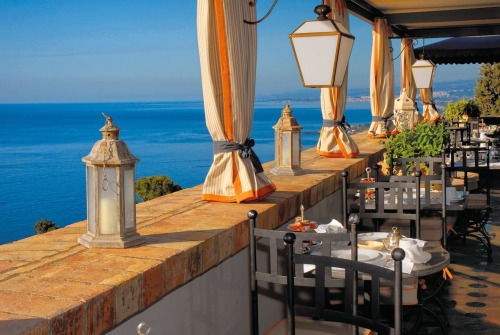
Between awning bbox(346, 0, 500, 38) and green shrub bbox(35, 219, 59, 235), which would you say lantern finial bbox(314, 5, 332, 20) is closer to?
awning bbox(346, 0, 500, 38)

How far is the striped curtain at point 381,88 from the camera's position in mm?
9078

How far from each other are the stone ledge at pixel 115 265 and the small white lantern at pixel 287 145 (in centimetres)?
85

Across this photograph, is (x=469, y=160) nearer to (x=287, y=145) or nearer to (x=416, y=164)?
(x=416, y=164)

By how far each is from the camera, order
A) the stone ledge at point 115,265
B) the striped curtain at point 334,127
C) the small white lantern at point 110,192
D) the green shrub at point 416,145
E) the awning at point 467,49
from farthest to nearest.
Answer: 1. the awning at point 467,49
2. the striped curtain at point 334,127
3. the green shrub at point 416,145
4. the small white lantern at point 110,192
5. the stone ledge at point 115,265

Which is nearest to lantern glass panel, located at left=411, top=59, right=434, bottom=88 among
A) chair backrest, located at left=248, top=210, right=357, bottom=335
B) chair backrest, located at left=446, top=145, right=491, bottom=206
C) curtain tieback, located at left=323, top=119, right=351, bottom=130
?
chair backrest, located at left=446, top=145, right=491, bottom=206

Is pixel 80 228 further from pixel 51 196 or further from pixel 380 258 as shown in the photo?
pixel 51 196

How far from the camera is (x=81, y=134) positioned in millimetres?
56562

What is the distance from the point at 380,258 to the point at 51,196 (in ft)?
84.4

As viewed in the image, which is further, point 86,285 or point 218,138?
point 218,138

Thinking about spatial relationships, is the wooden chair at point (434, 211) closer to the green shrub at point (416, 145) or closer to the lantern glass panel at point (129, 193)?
the green shrub at point (416, 145)

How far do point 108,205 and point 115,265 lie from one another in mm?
285

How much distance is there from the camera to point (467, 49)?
41.9 ft

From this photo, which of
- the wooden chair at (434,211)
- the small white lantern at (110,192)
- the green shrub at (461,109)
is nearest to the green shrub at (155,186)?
the wooden chair at (434,211)

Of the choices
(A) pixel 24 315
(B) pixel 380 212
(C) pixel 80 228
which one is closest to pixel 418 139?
(B) pixel 380 212
